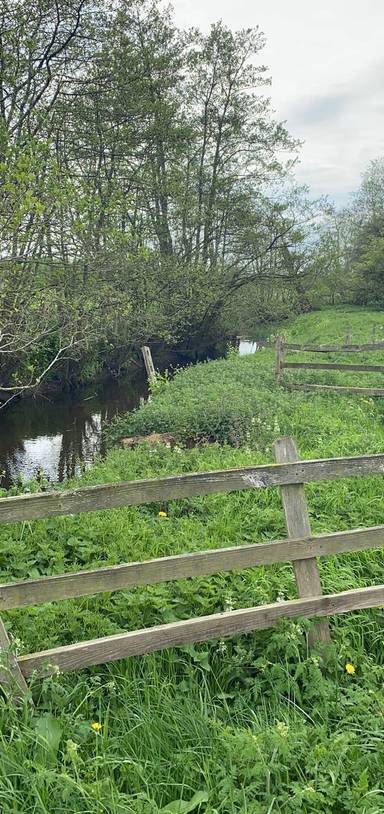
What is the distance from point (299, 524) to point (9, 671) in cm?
182

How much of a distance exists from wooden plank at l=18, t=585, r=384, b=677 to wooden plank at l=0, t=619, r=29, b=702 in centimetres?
5

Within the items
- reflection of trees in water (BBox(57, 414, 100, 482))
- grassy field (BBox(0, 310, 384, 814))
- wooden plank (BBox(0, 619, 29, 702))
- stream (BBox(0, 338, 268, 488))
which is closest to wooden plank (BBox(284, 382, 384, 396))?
stream (BBox(0, 338, 268, 488))

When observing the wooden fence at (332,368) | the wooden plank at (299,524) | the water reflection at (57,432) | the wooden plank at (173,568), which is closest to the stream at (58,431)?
the water reflection at (57,432)

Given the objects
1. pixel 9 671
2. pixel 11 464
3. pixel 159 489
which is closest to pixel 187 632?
pixel 159 489

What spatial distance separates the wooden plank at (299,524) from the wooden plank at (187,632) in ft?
0.29

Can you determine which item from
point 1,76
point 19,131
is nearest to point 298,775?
point 1,76

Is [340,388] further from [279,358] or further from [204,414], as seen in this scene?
[204,414]

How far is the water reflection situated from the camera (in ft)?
37.8

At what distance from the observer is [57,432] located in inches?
582

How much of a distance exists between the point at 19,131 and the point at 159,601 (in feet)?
40.7

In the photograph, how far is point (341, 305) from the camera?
3884 centimetres

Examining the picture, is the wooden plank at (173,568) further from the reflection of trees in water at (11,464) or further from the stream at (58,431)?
the reflection of trees in water at (11,464)

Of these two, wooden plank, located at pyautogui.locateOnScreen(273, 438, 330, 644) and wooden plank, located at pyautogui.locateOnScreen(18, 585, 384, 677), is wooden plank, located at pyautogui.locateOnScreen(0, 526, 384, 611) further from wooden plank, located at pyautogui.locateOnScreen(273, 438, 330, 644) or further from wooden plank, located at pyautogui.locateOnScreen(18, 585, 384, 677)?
wooden plank, located at pyautogui.locateOnScreen(18, 585, 384, 677)

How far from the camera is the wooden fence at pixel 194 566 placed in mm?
2695
